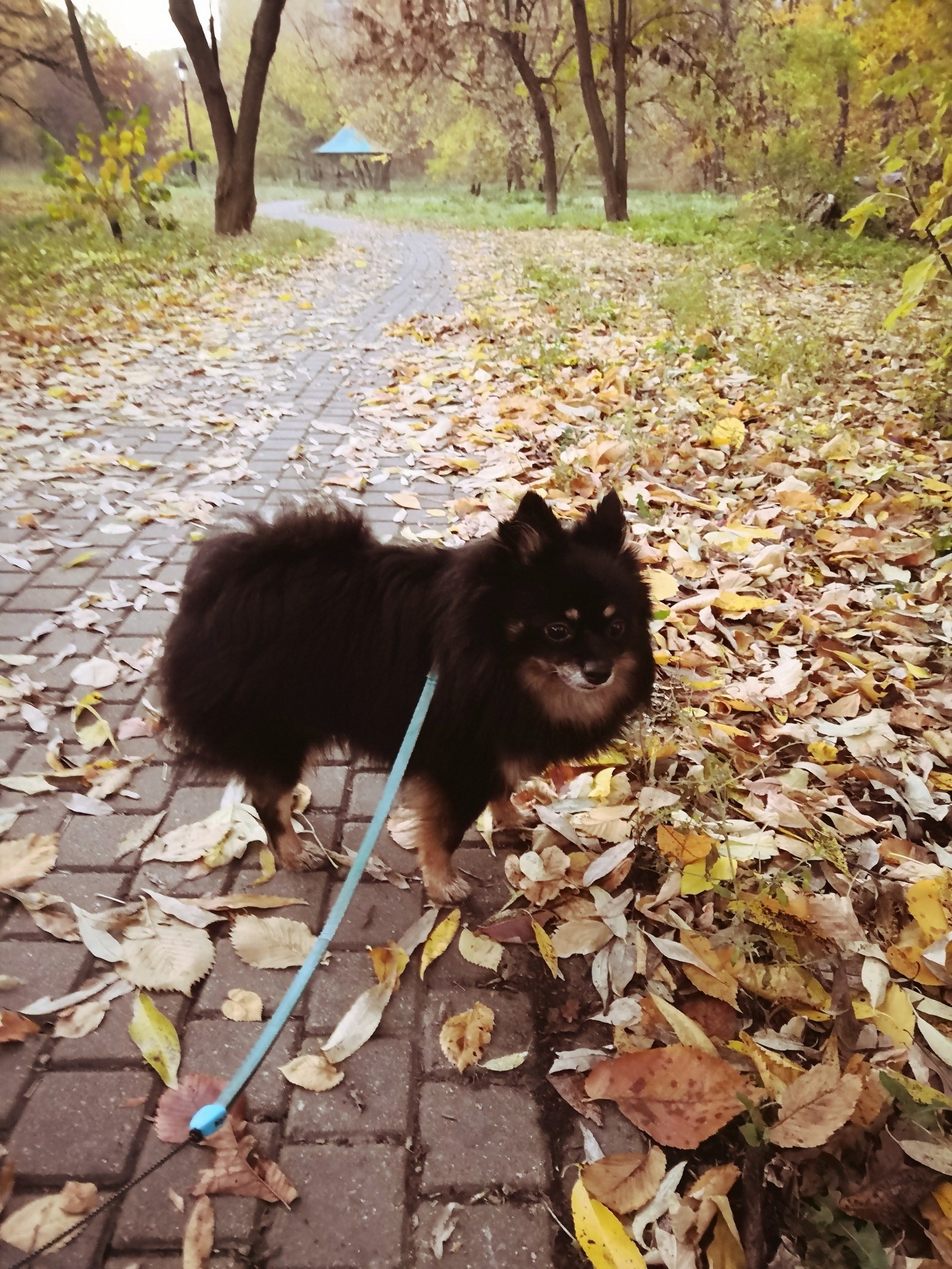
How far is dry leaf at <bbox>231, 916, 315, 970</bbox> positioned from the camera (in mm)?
2250

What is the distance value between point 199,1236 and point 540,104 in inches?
1048

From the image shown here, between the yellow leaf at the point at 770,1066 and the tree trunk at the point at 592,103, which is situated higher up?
the tree trunk at the point at 592,103

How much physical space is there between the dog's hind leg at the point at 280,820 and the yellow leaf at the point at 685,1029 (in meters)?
1.24

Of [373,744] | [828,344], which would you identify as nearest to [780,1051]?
[373,744]

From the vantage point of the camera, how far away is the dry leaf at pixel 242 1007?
2090mm

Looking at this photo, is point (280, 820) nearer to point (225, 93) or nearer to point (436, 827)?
point (436, 827)

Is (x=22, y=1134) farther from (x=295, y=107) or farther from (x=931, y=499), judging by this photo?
(x=295, y=107)

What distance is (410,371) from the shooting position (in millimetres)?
7586

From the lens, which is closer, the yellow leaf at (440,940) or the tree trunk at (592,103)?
the yellow leaf at (440,940)

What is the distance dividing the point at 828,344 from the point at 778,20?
17497mm

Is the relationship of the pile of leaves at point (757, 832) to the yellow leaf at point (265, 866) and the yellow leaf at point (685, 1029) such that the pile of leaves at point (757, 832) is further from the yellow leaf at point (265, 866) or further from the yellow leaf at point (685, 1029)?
the yellow leaf at point (265, 866)

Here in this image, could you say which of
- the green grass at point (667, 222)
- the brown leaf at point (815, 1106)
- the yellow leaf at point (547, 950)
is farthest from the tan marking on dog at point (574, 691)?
the green grass at point (667, 222)

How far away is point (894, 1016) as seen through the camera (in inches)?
79.5

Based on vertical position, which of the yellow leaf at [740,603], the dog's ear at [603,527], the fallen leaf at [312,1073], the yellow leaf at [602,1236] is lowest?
the yellow leaf at [602,1236]
